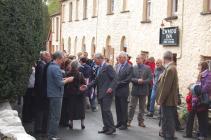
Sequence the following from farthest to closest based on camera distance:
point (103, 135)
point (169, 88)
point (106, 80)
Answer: point (106, 80) < point (103, 135) < point (169, 88)

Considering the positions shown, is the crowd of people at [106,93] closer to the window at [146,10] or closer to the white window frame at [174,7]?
the white window frame at [174,7]

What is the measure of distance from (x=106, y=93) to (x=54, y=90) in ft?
5.89

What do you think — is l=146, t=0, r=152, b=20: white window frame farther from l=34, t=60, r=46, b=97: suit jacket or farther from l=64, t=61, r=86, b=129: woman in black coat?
l=34, t=60, r=46, b=97: suit jacket

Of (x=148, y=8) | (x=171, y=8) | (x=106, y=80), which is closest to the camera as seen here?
(x=106, y=80)

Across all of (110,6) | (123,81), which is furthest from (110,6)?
(123,81)

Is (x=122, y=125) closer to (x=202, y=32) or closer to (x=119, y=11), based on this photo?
(x=202, y=32)

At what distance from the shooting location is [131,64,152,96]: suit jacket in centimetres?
1355

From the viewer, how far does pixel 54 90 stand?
35.7 feet

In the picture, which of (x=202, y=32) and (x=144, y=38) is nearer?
(x=202, y=32)

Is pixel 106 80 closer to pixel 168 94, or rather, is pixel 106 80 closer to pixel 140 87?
pixel 140 87

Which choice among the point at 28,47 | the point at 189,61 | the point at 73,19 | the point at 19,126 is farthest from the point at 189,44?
the point at 73,19

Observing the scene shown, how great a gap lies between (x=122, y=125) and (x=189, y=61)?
6980mm

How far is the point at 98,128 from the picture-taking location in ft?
43.5

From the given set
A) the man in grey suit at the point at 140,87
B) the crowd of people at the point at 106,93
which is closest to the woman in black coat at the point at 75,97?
the crowd of people at the point at 106,93
